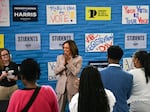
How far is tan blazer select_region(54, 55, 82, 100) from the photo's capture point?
498 centimetres

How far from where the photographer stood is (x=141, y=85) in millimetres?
3580

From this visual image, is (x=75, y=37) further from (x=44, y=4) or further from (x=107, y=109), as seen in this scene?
(x=107, y=109)

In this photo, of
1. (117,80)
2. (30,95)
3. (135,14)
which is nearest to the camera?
(30,95)

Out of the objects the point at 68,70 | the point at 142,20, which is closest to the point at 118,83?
the point at 68,70

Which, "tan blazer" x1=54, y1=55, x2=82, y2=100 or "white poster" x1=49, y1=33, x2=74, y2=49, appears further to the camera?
"white poster" x1=49, y1=33, x2=74, y2=49

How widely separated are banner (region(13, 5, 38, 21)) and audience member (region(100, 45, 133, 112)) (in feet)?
8.28

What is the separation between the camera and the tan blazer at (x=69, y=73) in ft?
16.3

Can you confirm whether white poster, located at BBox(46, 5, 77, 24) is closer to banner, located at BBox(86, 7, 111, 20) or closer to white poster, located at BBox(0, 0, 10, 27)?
banner, located at BBox(86, 7, 111, 20)

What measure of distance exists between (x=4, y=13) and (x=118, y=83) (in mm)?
2857

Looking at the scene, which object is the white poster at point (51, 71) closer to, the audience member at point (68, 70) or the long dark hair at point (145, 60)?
the audience member at point (68, 70)

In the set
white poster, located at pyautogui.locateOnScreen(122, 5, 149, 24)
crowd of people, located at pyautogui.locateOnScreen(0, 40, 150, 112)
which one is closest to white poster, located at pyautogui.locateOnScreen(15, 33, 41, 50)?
crowd of people, located at pyautogui.locateOnScreen(0, 40, 150, 112)

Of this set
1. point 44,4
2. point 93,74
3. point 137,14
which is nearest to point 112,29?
point 137,14

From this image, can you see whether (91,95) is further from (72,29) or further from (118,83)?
(72,29)

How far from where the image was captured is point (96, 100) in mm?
2414
